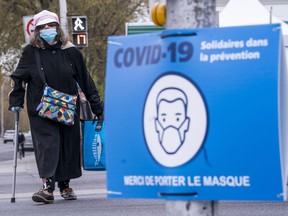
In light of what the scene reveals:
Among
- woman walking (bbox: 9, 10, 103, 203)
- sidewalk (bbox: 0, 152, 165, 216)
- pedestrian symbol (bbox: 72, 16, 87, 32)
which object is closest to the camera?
sidewalk (bbox: 0, 152, 165, 216)

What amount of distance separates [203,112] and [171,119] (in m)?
0.12

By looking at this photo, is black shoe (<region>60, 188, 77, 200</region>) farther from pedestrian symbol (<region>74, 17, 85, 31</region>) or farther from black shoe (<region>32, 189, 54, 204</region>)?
pedestrian symbol (<region>74, 17, 85, 31</region>)

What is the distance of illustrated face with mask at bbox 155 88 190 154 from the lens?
11.3ft

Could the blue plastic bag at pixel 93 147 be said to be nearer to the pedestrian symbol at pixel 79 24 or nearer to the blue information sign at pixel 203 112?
the blue information sign at pixel 203 112

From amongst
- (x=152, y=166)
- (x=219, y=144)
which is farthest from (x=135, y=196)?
(x=219, y=144)

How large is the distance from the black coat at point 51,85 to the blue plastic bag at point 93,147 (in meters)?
0.26

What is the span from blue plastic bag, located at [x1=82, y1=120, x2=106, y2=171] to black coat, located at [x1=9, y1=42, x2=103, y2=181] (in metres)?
0.26

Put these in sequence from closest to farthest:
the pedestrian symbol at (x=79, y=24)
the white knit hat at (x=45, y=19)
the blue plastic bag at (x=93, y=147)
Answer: the white knit hat at (x=45, y=19) < the blue plastic bag at (x=93, y=147) < the pedestrian symbol at (x=79, y=24)

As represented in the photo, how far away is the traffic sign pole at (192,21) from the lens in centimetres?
353

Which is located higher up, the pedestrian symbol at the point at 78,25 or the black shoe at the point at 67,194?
the pedestrian symbol at the point at 78,25

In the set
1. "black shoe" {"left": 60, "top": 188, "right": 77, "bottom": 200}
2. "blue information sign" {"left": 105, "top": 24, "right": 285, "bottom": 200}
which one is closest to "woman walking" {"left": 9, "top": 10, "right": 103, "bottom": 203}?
"black shoe" {"left": 60, "top": 188, "right": 77, "bottom": 200}

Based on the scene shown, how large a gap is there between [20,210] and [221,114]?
549cm

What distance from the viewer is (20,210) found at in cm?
865

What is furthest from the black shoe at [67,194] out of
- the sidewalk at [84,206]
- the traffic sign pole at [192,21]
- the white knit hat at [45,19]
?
the traffic sign pole at [192,21]
